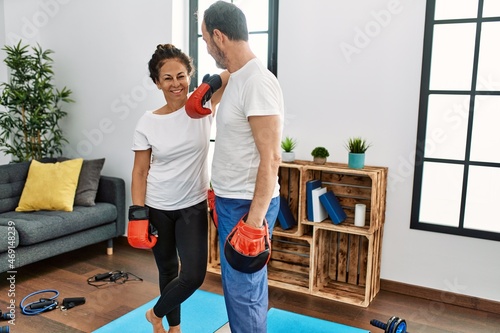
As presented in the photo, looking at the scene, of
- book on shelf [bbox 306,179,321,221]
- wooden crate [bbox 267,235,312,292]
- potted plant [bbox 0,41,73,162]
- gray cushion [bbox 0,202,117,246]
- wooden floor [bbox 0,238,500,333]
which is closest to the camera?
wooden floor [bbox 0,238,500,333]

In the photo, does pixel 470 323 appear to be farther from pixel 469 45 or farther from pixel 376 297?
pixel 469 45

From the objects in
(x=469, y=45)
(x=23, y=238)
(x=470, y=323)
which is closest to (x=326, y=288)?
(x=470, y=323)

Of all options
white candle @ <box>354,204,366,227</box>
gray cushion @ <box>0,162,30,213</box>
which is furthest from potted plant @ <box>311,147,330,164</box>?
gray cushion @ <box>0,162,30,213</box>

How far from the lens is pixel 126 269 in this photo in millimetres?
3600

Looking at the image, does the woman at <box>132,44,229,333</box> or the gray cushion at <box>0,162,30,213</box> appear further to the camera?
the gray cushion at <box>0,162,30,213</box>

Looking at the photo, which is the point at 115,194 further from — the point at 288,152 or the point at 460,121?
the point at 460,121

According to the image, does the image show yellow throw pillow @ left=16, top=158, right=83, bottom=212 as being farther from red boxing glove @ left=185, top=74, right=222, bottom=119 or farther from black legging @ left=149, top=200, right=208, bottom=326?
red boxing glove @ left=185, top=74, right=222, bottom=119

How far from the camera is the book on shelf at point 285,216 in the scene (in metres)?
3.24

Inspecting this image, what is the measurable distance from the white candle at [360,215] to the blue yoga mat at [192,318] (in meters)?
1.02

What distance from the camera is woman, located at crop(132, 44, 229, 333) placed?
2.06 m

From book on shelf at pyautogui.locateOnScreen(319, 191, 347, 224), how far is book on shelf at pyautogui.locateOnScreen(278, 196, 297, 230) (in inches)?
11.7

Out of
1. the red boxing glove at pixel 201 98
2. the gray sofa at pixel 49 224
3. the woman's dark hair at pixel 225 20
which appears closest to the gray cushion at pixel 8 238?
the gray sofa at pixel 49 224

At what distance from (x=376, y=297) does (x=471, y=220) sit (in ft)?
2.62

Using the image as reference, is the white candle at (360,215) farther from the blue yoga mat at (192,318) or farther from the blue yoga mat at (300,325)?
the blue yoga mat at (192,318)
